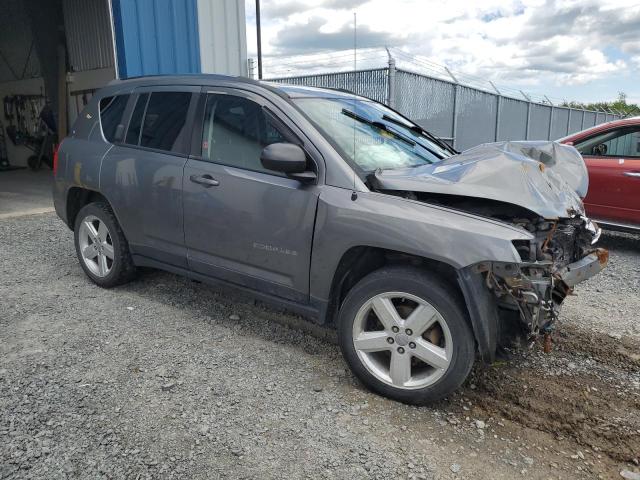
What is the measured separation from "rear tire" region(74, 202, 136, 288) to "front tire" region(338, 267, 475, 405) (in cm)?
233

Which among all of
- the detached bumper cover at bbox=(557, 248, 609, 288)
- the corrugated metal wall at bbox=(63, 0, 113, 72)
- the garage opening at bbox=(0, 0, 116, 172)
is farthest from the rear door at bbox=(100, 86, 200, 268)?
the corrugated metal wall at bbox=(63, 0, 113, 72)

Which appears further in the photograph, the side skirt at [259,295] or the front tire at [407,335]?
the side skirt at [259,295]

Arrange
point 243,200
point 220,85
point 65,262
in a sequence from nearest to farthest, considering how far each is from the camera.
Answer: point 243,200
point 220,85
point 65,262

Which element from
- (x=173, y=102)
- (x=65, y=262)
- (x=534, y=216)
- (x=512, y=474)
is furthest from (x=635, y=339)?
(x=65, y=262)

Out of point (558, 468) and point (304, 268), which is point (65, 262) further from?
point (558, 468)

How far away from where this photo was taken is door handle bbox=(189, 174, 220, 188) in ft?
11.6

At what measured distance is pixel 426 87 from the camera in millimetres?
11242

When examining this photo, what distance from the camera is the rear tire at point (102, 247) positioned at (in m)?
4.39

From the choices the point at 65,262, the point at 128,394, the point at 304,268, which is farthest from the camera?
the point at 65,262

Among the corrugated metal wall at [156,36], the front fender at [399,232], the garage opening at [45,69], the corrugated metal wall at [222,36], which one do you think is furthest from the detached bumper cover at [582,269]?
the garage opening at [45,69]

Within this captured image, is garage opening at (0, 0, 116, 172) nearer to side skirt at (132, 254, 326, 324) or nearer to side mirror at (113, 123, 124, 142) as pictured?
side mirror at (113, 123, 124, 142)

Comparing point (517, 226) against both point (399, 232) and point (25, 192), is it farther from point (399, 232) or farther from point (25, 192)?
point (25, 192)

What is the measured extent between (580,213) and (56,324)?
3.79 metres

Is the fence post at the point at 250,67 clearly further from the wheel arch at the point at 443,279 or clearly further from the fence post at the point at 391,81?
the wheel arch at the point at 443,279
